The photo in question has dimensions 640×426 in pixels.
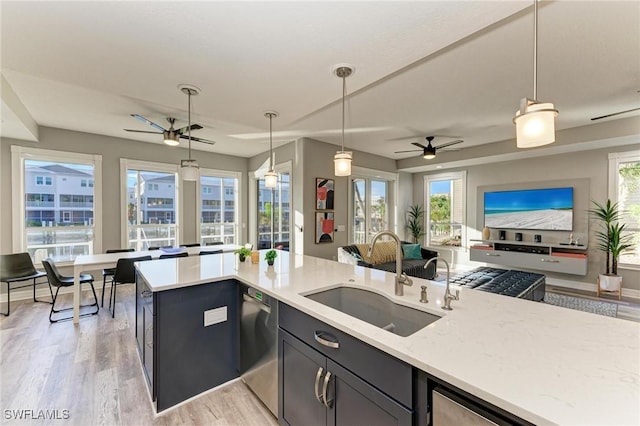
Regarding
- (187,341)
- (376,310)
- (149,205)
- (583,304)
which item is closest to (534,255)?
(583,304)

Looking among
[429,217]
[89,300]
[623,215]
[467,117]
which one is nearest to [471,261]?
[429,217]

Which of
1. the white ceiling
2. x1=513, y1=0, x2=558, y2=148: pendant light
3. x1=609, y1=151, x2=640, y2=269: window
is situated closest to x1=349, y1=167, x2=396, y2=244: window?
the white ceiling

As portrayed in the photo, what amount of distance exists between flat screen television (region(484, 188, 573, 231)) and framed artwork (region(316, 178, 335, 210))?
361 cm

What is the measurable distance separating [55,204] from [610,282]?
9.17 m

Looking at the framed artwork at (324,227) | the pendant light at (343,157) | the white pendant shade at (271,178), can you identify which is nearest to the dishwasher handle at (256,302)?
the pendant light at (343,157)

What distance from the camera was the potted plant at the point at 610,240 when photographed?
4250 millimetres

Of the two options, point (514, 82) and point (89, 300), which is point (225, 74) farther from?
point (89, 300)

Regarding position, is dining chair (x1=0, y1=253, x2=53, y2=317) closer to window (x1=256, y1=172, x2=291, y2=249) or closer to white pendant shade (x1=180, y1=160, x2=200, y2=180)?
white pendant shade (x1=180, y1=160, x2=200, y2=180)

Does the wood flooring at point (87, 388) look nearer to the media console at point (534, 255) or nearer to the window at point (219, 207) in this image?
the window at point (219, 207)

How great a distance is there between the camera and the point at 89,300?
13.4 feet

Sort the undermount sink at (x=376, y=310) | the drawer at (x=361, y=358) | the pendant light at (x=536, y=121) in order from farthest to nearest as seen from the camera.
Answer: the undermount sink at (x=376, y=310) → the pendant light at (x=536, y=121) → the drawer at (x=361, y=358)

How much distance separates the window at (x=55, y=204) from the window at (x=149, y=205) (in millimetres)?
443

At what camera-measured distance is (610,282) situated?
167 inches

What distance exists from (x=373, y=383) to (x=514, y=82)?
321cm
